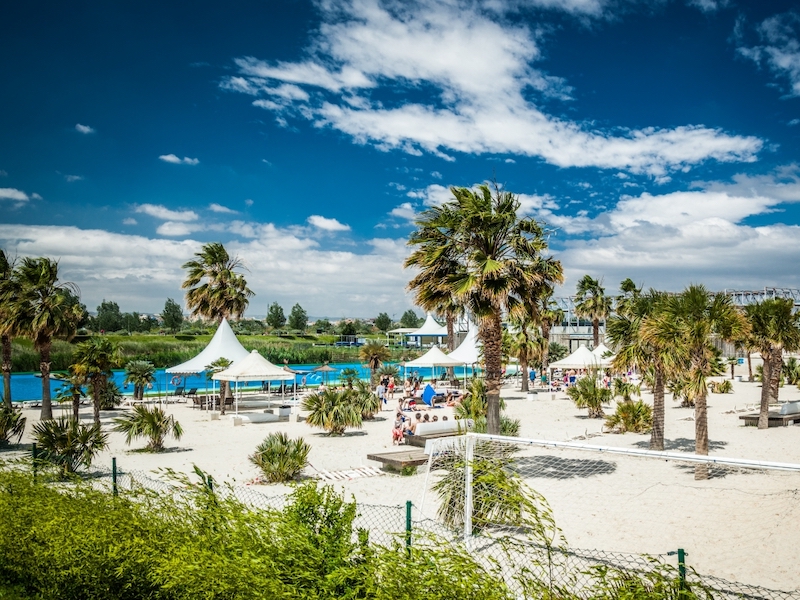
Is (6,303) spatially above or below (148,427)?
above

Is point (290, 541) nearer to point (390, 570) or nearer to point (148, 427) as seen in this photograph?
point (390, 570)

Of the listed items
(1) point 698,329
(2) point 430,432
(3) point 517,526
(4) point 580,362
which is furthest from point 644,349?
(4) point 580,362

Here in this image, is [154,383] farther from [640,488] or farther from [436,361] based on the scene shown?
[640,488]

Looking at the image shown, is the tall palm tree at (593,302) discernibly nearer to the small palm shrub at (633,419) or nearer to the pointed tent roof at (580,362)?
the pointed tent roof at (580,362)

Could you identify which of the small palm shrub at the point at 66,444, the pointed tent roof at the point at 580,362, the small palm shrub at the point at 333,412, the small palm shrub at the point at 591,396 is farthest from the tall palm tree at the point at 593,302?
the small palm shrub at the point at 66,444

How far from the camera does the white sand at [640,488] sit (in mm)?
8320

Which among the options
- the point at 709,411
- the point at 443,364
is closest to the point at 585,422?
the point at 709,411

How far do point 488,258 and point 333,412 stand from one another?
8575mm

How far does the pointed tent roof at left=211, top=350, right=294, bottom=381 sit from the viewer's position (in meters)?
25.3

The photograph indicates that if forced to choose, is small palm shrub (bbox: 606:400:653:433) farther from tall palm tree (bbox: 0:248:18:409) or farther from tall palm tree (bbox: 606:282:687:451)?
tall palm tree (bbox: 0:248:18:409)

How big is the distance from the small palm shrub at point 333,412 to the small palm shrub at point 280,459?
5.82 m

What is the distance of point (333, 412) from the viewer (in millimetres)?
19406

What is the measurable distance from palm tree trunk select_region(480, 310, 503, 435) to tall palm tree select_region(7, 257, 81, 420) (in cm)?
1626

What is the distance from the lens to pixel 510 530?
9094mm
